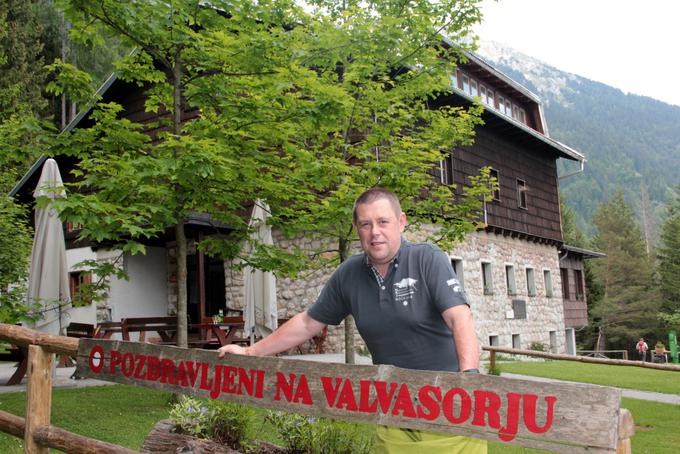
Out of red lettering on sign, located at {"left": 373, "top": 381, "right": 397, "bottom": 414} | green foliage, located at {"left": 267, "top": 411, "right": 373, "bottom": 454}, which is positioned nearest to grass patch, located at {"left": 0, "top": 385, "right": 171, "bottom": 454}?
green foliage, located at {"left": 267, "top": 411, "right": 373, "bottom": 454}

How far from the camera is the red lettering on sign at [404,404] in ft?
8.21

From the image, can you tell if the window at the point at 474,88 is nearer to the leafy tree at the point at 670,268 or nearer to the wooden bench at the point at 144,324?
the wooden bench at the point at 144,324

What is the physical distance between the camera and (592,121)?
6663 inches

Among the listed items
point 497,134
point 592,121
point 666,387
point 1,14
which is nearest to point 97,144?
point 666,387

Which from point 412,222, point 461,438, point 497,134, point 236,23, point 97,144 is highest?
point 497,134

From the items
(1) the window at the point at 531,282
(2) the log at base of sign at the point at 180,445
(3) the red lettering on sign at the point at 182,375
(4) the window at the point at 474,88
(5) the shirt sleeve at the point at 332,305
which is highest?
(4) the window at the point at 474,88

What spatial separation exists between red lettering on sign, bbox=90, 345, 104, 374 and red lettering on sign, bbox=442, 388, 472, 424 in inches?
81.1

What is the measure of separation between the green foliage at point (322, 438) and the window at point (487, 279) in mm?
16831

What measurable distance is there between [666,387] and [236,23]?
10.8 m

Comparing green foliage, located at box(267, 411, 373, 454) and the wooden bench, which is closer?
green foliage, located at box(267, 411, 373, 454)

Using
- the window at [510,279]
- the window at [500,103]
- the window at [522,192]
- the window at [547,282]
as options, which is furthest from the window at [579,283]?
the window at [500,103]

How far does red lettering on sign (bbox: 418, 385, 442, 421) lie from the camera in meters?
2.44

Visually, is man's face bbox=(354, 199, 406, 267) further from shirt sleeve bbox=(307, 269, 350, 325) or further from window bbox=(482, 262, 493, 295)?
window bbox=(482, 262, 493, 295)

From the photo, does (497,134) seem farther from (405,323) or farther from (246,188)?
(405,323)
